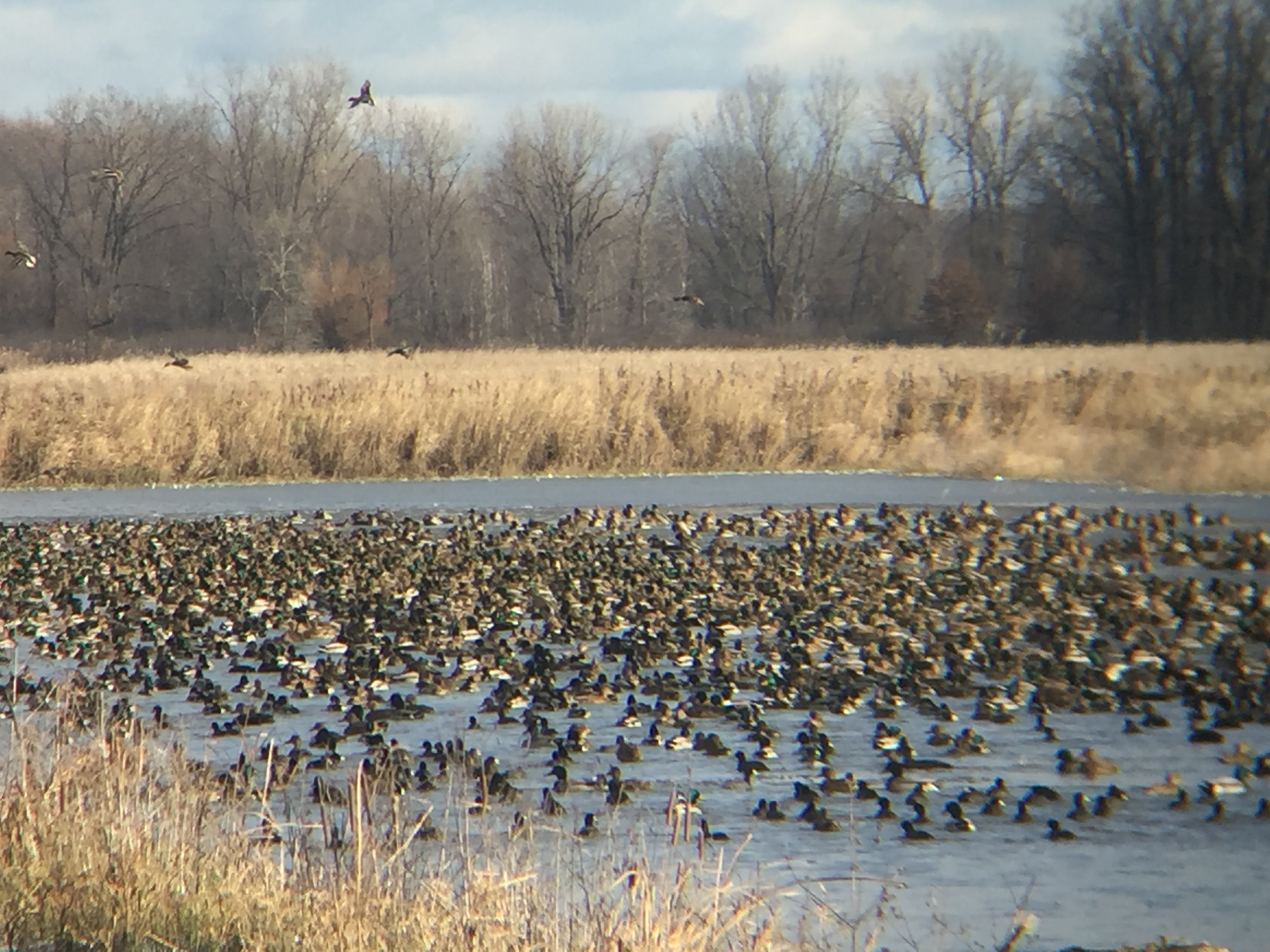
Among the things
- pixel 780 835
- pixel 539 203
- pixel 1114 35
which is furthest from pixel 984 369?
pixel 539 203

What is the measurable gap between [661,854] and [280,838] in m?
1.29

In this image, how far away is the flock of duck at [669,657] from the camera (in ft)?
22.3

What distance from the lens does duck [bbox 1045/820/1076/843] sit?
19.8ft

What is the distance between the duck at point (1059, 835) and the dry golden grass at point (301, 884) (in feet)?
4.15

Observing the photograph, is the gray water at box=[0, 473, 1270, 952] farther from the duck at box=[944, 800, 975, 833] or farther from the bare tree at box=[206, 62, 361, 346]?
the bare tree at box=[206, 62, 361, 346]

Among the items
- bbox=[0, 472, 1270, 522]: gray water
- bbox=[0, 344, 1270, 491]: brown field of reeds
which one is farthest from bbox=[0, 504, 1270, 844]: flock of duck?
bbox=[0, 344, 1270, 491]: brown field of reeds

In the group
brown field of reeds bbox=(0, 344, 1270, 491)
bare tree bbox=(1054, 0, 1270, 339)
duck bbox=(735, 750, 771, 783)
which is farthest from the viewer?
bare tree bbox=(1054, 0, 1270, 339)

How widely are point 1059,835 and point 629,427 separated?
1770 centimetres

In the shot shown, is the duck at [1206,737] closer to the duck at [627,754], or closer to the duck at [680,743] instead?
the duck at [680,743]

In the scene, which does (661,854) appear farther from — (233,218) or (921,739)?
(233,218)

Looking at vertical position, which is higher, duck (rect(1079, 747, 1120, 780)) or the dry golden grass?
the dry golden grass

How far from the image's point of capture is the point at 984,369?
29.3 m

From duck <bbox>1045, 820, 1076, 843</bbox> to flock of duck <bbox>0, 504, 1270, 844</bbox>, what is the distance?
0.01 m

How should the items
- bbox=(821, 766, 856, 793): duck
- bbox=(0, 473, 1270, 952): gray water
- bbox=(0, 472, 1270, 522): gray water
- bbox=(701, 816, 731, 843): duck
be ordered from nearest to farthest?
bbox=(0, 473, 1270, 952): gray water
bbox=(701, 816, 731, 843): duck
bbox=(821, 766, 856, 793): duck
bbox=(0, 472, 1270, 522): gray water
